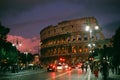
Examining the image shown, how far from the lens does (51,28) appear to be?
155m

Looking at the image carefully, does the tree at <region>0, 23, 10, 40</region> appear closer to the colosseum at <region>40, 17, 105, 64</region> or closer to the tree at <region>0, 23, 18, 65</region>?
the tree at <region>0, 23, 18, 65</region>

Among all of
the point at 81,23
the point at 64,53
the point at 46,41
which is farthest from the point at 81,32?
the point at 46,41

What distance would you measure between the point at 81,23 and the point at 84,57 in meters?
16.3

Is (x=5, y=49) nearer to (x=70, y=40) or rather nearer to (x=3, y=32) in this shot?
(x=3, y=32)

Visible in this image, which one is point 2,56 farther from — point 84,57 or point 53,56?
point 53,56

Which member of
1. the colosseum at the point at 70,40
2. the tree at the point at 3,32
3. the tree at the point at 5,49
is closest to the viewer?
the tree at the point at 5,49

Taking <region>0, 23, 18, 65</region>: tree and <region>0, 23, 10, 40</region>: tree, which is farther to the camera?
<region>0, 23, 10, 40</region>: tree

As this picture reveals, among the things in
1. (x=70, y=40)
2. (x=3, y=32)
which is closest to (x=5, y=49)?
(x=3, y=32)

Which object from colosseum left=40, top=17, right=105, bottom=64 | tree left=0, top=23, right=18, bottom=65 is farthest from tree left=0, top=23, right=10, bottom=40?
colosseum left=40, top=17, right=105, bottom=64

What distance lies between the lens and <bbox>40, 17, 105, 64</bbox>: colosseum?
451 feet

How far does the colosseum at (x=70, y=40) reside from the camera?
13750 cm

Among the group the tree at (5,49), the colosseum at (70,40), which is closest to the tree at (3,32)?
the tree at (5,49)

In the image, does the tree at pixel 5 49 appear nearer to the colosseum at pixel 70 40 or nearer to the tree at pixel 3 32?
the tree at pixel 3 32

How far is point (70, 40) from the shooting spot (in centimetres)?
14550
